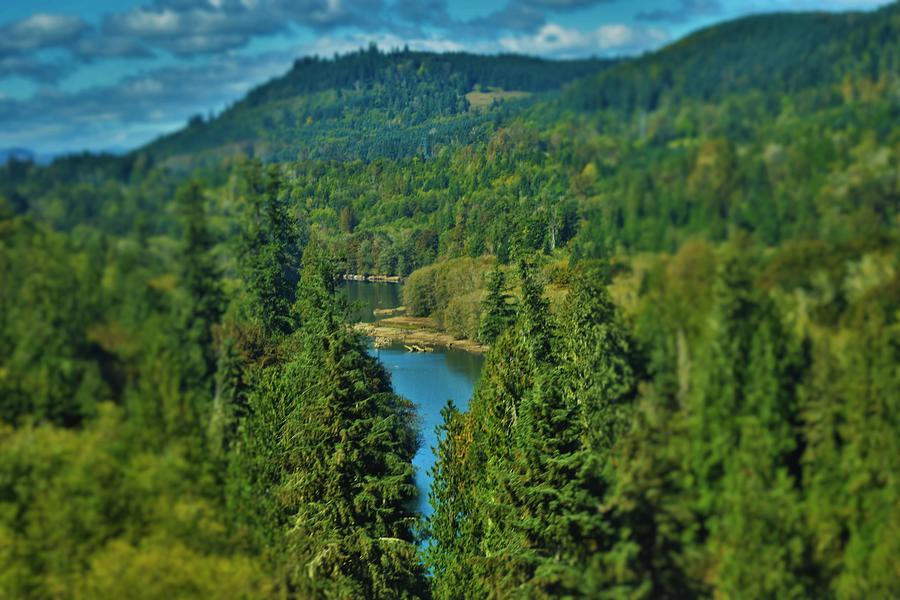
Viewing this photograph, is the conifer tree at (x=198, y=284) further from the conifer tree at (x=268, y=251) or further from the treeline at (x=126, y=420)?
the conifer tree at (x=268, y=251)

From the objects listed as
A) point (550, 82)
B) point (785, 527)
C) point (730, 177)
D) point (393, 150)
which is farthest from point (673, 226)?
point (393, 150)

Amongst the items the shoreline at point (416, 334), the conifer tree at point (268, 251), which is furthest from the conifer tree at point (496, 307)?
the conifer tree at point (268, 251)

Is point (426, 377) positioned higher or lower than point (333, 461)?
lower

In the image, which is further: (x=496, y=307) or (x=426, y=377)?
(x=426, y=377)

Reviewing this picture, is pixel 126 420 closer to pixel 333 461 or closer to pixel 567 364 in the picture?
pixel 333 461

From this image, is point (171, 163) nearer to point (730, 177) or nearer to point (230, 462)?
point (230, 462)

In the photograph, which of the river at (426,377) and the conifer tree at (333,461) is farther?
the river at (426,377)

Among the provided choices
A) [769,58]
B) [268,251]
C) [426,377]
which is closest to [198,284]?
[268,251]

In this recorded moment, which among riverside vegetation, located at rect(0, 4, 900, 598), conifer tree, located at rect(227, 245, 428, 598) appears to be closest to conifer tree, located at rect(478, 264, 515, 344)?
riverside vegetation, located at rect(0, 4, 900, 598)
